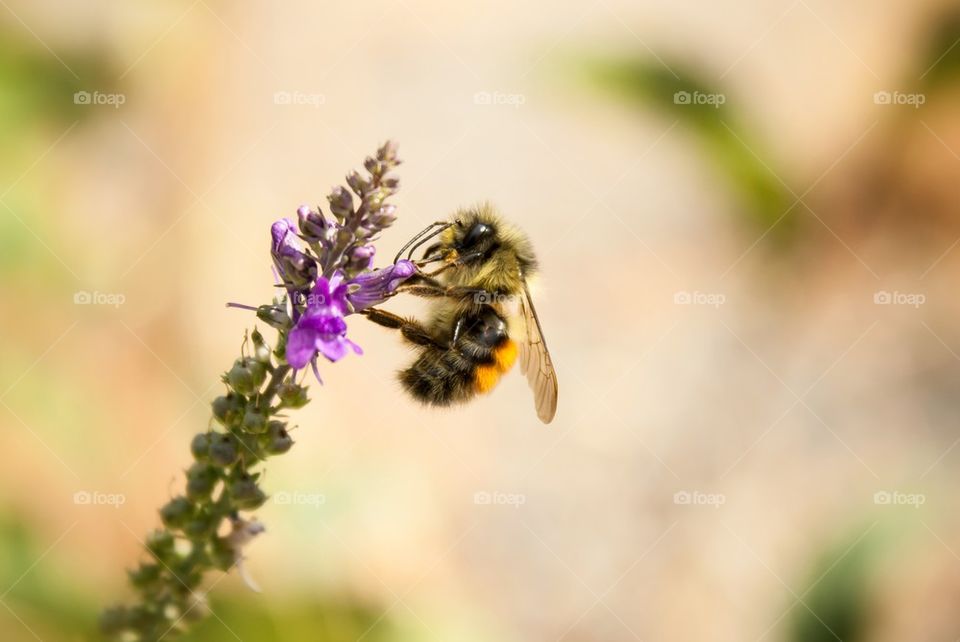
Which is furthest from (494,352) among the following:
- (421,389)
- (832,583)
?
(832,583)

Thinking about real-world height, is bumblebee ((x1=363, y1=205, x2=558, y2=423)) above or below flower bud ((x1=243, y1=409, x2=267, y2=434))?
above

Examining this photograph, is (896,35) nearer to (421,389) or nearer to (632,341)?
(632,341)

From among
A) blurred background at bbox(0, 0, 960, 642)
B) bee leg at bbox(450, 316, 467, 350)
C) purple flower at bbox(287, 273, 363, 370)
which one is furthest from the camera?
blurred background at bbox(0, 0, 960, 642)

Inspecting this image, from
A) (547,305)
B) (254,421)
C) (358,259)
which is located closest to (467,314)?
(358,259)

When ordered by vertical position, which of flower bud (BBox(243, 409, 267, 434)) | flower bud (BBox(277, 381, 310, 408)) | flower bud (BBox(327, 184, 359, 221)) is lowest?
flower bud (BBox(243, 409, 267, 434))

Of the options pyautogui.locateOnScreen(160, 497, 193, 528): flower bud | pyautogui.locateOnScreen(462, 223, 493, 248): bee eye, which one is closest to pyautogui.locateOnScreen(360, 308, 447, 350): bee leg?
pyautogui.locateOnScreen(462, 223, 493, 248): bee eye

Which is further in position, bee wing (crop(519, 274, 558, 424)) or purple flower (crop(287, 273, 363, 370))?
bee wing (crop(519, 274, 558, 424))

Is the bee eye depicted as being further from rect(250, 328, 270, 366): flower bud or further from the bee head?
rect(250, 328, 270, 366): flower bud

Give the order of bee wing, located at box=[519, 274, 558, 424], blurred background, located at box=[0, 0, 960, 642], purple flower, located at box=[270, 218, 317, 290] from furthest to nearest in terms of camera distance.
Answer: blurred background, located at box=[0, 0, 960, 642], bee wing, located at box=[519, 274, 558, 424], purple flower, located at box=[270, 218, 317, 290]
